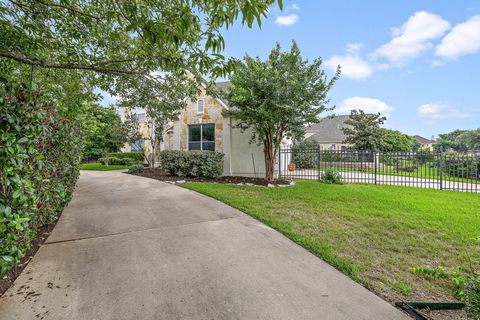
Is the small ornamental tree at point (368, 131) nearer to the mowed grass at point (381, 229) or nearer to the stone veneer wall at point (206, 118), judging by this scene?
the mowed grass at point (381, 229)

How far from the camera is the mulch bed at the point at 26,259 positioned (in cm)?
242

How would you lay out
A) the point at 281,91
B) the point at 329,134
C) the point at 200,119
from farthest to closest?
the point at 329,134 → the point at 200,119 → the point at 281,91

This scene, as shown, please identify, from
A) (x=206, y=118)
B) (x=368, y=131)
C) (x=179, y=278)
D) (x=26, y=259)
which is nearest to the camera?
(x=179, y=278)

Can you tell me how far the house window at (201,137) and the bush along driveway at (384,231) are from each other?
4554mm

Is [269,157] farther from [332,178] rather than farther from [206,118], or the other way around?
[206,118]

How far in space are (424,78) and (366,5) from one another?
7.23 metres

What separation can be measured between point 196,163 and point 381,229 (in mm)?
7562

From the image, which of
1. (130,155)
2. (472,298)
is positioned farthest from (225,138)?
(130,155)

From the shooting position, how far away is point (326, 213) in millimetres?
5156

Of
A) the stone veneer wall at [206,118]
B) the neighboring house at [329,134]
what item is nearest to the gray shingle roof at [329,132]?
the neighboring house at [329,134]

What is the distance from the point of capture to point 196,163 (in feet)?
32.8

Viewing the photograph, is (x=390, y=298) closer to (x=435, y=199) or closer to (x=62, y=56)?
(x=435, y=199)

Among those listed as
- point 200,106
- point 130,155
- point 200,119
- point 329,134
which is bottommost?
point 130,155

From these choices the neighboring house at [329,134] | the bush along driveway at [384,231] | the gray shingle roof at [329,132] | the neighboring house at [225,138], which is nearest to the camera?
the bush along driveway at [384,231]
